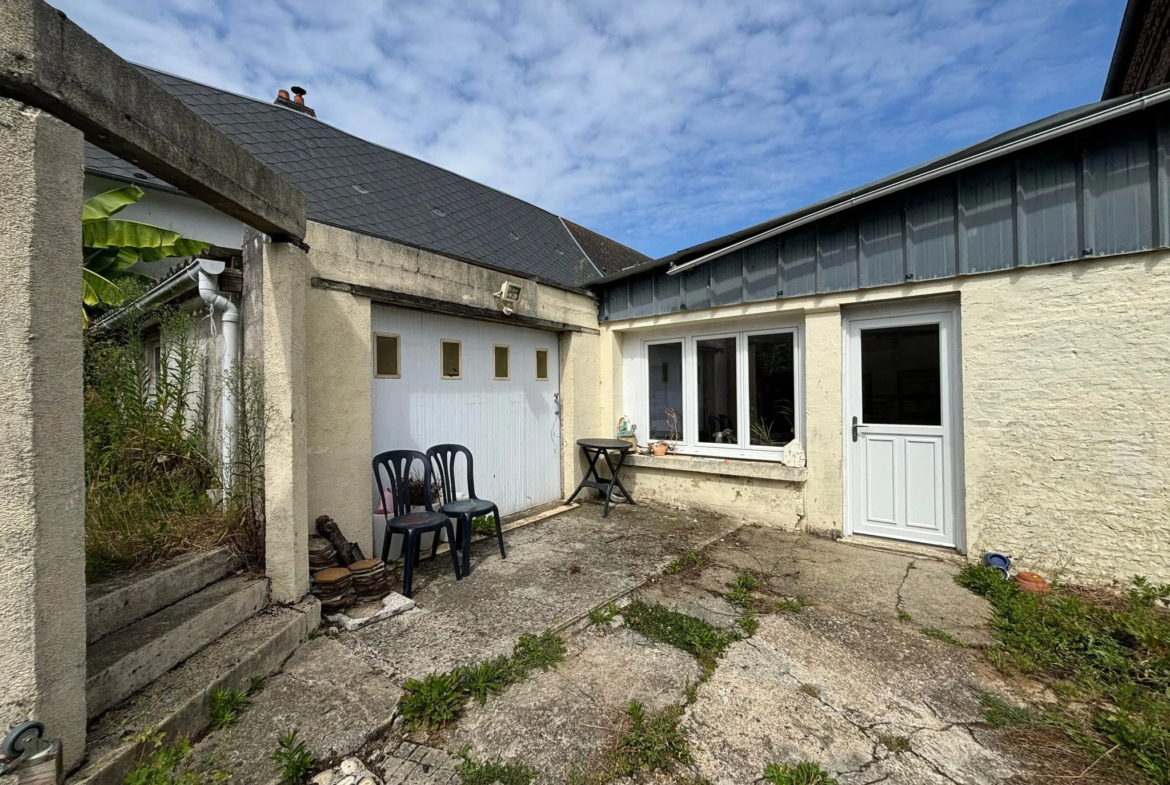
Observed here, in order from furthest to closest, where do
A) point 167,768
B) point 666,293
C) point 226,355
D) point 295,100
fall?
point 295,100
point 666,293
point 226,355
point 167,768

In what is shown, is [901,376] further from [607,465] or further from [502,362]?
[502,362]

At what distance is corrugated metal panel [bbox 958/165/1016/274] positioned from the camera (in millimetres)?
3871

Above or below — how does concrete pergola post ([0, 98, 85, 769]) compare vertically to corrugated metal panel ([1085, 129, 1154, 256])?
below

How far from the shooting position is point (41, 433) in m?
1.58

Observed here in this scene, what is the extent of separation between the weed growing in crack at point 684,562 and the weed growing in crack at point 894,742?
1.95 m

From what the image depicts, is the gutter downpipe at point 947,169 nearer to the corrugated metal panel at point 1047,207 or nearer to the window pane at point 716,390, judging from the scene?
the corrugated metal panel at point 1047,207

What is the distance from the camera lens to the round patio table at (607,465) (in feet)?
18.5

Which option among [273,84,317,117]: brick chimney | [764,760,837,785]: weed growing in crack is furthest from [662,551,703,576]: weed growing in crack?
[273,84,317,117]: brick chimney

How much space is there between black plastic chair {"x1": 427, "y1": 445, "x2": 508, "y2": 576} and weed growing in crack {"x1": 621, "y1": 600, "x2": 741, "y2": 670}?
1.41 m

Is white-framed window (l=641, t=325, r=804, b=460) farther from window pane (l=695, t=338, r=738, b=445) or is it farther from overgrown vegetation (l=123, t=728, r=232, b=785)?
overgrown vegetation (l=123, t=728, r=232, b=785)

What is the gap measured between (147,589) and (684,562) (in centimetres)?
380

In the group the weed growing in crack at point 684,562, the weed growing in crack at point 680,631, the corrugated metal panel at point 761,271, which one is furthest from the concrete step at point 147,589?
the corrugated metal panel at point 761,271

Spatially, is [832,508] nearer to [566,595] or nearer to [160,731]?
[566,595]

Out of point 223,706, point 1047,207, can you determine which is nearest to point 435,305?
point 223,706
